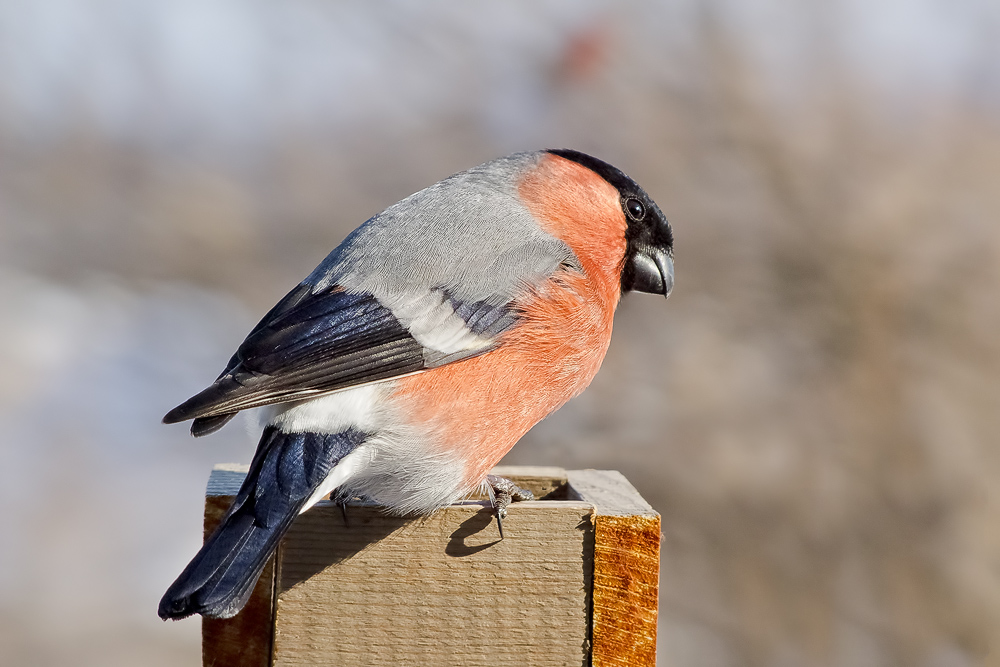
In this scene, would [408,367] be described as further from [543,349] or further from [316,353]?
[543,349]

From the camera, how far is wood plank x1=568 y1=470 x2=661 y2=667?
1.94 m

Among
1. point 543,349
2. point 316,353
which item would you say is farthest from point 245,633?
point 543,349

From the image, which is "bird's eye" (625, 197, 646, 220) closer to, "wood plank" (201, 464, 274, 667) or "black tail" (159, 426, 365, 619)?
"black tail" (159, 426, 365, 619)

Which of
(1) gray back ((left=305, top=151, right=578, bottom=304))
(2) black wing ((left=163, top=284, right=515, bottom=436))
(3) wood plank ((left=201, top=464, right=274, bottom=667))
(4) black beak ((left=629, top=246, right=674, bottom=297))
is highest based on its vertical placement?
(4) black beak ((left=629, top=246, right=674, bottom=297))

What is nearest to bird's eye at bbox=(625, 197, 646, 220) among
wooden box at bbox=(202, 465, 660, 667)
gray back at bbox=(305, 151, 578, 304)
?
gray back at bbox=(305, 151, 578, 304)

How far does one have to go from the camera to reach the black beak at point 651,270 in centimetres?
273

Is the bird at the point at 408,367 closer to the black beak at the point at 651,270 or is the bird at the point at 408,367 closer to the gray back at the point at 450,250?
the gray back at the point at 450,250

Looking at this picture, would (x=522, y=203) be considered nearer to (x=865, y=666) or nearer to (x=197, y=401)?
(x=197, y=401)

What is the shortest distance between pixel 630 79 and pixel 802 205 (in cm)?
108

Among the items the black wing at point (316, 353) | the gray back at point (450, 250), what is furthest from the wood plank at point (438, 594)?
the gray back at point (450, 250)

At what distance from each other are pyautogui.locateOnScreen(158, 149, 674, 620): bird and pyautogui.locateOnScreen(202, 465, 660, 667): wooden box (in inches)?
3.7

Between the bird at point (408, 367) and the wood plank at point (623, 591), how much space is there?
234 millimetres

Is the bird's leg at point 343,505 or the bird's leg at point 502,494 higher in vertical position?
the bird's leg at point 502,494

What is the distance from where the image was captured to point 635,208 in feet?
8.90
